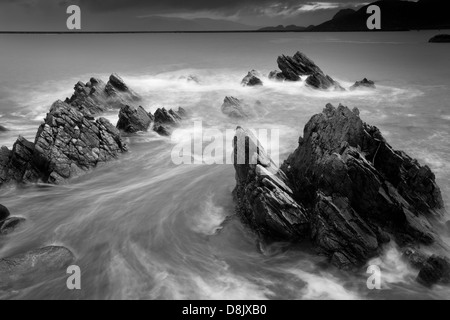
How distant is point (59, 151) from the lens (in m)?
17.7

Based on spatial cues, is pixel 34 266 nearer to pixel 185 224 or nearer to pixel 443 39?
pixel 185 224

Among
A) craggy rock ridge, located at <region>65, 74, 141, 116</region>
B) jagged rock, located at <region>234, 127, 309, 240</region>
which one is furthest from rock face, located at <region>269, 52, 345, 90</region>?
jagged rock, located at <region>234, 127, 309, 240</region>

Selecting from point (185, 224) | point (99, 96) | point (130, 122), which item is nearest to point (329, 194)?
point (185, 224)

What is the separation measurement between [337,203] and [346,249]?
59.2 inches

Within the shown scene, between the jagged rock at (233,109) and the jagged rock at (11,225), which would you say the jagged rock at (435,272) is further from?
the jagged rock at (233,109)

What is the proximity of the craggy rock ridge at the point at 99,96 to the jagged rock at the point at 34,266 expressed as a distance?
62.4 ft

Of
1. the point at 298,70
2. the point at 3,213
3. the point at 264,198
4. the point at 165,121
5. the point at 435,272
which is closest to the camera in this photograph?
the point at 435,272

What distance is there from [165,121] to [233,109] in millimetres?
6340

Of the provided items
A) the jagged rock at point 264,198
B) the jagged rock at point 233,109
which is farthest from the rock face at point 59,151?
the jagged rock at point 233,109

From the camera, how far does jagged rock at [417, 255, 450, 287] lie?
409 inches

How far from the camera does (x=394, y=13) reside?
9775 cm

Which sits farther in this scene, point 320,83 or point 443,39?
point 443,39
